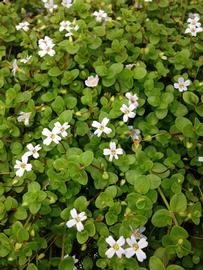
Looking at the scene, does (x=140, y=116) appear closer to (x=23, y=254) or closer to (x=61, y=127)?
(x=61, y=127)

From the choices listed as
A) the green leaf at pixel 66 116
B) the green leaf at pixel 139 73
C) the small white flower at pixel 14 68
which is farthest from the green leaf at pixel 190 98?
the small white flower at pixel 14 68

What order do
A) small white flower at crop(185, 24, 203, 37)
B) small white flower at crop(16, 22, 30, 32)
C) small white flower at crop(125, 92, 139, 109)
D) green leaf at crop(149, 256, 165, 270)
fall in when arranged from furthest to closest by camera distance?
1. small white flower at crop(16, 22, 30, 32)
2. small white flower at crop(185, 24, 203, 37)
3. small white flower at crop(125, 92, 139, 109)
4. green leaf at crop(149, 256, 165, 270)

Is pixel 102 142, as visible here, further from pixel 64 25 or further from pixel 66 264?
pixel 64 25

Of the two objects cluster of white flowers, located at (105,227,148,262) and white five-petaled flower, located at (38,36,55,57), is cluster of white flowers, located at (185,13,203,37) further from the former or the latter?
cluster of white flowers, located at (105,227,148,262)

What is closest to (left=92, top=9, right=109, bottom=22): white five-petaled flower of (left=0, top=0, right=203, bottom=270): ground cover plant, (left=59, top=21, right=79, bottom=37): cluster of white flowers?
(left=0, top=0, right=203, bottom=270): ground cover plant

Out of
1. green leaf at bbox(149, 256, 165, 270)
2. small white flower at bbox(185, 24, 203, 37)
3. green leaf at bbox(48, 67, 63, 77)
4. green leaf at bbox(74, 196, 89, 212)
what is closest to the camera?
green leaf at bbox(149, 256, 165, 270)

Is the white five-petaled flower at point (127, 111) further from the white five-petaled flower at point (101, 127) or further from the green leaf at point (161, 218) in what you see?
the green leaf at point (161, 218)
